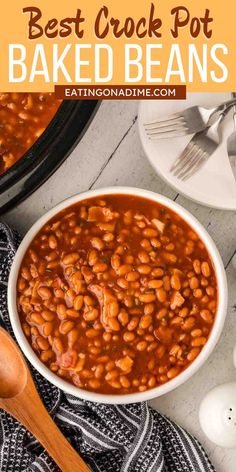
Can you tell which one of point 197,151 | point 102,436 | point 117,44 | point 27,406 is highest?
point 117,44

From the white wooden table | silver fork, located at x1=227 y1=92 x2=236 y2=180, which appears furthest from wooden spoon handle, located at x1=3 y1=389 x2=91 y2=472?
silver fork, located at x1=227 y1=92 x2=236 y2=180

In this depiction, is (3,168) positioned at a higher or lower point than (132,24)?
lower

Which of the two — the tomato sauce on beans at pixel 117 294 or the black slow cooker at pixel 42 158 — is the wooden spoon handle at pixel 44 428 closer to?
the tomato sauce on beans at pixel 117 294

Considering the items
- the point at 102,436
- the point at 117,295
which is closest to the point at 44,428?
the point at 102,436

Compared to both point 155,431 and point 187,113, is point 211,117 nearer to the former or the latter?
point 187,113

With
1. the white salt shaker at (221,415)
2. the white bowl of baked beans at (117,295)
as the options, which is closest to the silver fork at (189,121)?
the white bowl of baked beans at (117,295)

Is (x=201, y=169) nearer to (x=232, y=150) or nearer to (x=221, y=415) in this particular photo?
(x=232, y=150)

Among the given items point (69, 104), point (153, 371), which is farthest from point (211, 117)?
point (153, 371)
